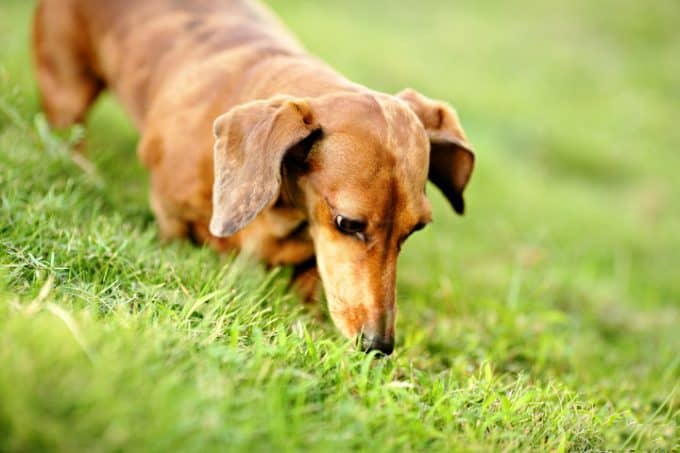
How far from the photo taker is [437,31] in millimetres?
10961

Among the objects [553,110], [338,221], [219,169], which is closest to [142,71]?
[219,169]

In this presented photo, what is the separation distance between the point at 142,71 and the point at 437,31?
792 centimetres

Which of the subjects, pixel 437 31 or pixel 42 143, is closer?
pixel 42 143

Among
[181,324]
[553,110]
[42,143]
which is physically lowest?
[553,110]

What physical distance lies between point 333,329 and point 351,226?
0.44 metres

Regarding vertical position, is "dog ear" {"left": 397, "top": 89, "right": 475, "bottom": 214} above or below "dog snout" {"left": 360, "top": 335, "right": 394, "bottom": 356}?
above

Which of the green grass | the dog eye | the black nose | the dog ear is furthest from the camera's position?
the dog ear

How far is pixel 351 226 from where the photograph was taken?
8.32 feet

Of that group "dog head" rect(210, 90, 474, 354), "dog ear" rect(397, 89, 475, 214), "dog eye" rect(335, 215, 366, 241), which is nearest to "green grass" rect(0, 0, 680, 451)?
"dog head" rect(210, 90, 474, 354)

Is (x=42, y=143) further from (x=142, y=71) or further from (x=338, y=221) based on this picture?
(x=338, y=221)

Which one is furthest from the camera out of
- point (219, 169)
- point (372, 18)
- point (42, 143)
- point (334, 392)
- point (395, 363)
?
point (372, 18)

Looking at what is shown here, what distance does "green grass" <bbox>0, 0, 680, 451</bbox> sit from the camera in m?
1.61

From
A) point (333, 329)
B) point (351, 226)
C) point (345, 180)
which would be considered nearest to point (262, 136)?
point (345, 180)

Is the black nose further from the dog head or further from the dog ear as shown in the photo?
the dog ear
